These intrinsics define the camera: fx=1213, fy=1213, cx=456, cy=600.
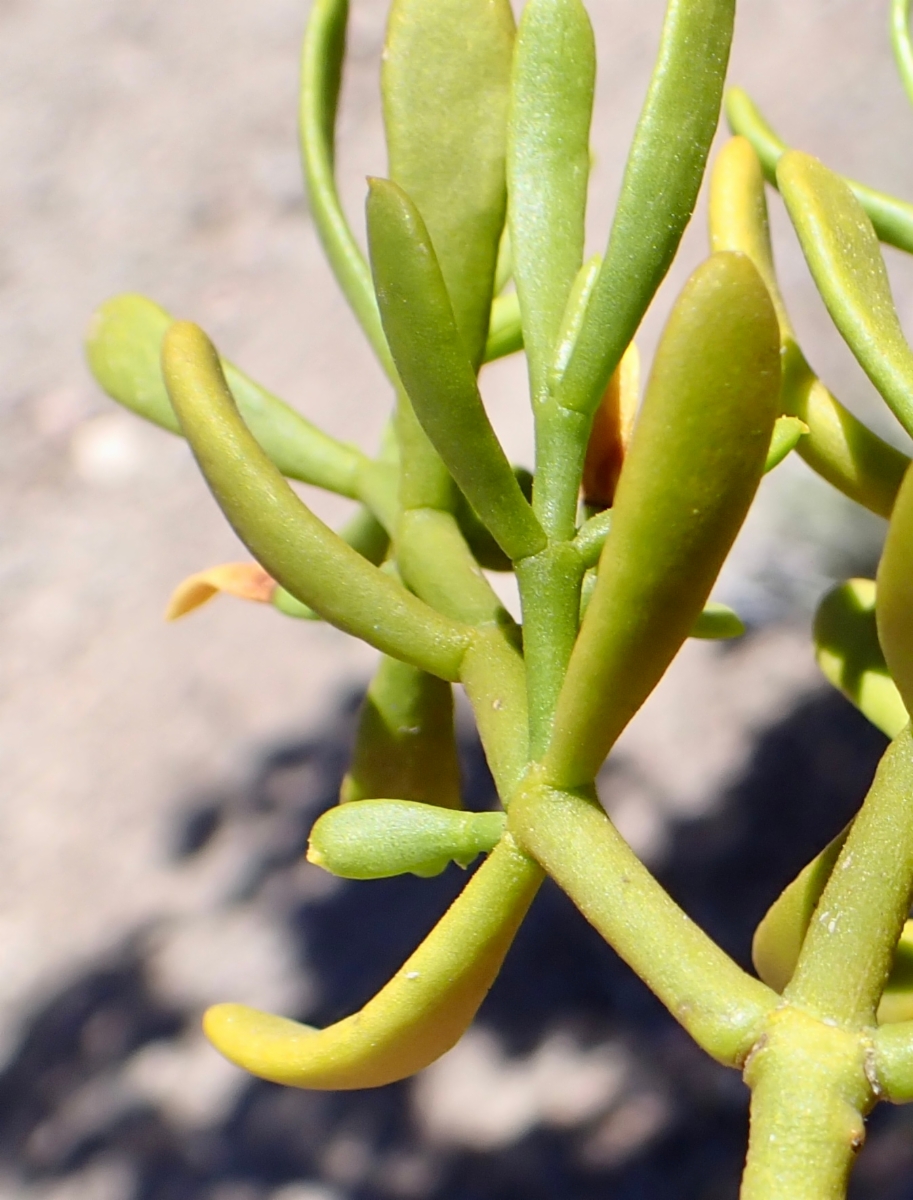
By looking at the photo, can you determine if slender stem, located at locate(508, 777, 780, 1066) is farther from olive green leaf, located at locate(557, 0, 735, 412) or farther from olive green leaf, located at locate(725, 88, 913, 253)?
olive green leaf, located at locate(725, 88, 913, 253)

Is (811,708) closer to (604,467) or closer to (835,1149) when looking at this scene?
(604,467)

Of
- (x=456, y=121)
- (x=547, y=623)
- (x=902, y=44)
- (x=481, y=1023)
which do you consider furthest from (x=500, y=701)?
(x=481, y=1023)

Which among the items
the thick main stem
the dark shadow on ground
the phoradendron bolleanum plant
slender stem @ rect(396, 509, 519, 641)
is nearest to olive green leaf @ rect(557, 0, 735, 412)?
the phoradendron bolleanum plant

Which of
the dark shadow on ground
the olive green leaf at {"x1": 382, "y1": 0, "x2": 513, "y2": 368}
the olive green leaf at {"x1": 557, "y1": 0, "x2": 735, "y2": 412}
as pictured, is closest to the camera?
the olive green leaf at {"x1": 557, "y1": 0, "x2": 735, "y2": 412}

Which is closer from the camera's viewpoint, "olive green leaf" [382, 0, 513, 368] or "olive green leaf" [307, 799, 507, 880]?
"olive green leaf" [307, 799, 507, 880]

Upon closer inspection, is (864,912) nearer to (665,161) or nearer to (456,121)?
(665,161)

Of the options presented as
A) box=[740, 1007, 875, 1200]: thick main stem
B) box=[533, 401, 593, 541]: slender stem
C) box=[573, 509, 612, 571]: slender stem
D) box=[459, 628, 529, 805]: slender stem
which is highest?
box=[533, 401, 593, 541]: slender stem

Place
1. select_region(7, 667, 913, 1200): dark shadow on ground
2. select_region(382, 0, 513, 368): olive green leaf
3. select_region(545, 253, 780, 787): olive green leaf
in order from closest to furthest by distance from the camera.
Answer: select_region(545, 253, 780, 787): olive green leaf
select_region(382, 0, 513, 368): olive green leaf
select_region(7, 667, 913, 1200): dark shadow on ground
